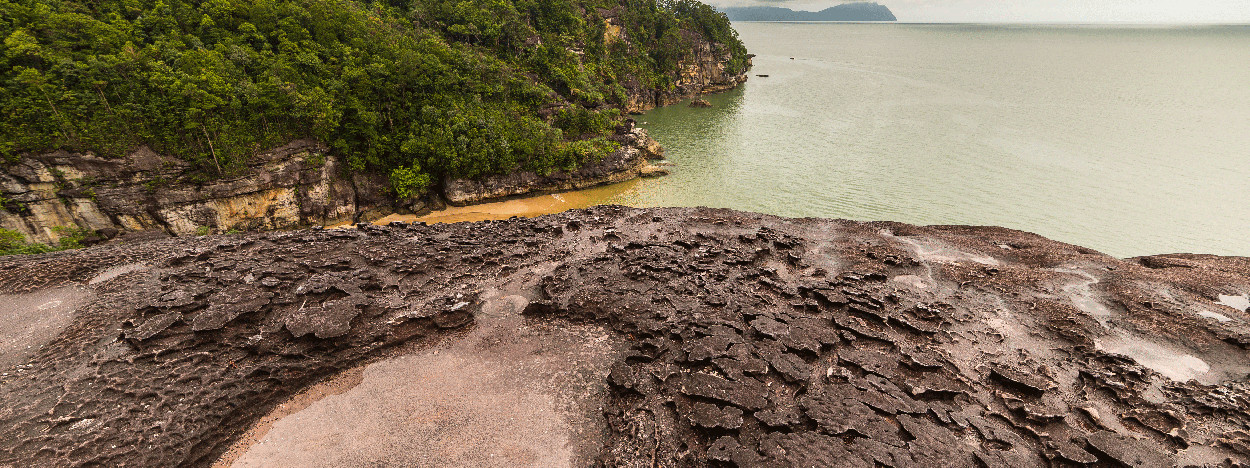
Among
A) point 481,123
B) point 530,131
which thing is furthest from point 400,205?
point 530,131

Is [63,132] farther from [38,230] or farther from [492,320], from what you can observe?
[492,320]

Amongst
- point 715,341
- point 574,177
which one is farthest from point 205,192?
point 715,341

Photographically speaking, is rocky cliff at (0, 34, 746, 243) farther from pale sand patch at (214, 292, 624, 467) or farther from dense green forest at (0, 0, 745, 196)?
pale sand patch at (214, 292, 624, 467)

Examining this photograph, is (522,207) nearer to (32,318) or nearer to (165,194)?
(165,194)

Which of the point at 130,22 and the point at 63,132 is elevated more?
the point at 130,22

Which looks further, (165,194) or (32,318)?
(165,194)

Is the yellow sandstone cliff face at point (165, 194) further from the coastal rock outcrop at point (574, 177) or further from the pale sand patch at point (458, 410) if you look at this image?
the pale sand patch at point (458, 410)
